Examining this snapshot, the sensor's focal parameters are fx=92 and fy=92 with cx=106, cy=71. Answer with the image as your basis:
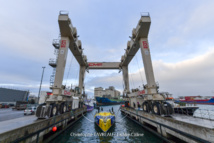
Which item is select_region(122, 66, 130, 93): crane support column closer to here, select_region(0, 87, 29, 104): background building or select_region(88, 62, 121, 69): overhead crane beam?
select_region(88, 62, 121, 69): overhead crane beam

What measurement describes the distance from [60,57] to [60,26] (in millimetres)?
3985

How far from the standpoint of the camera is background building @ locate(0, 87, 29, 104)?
123ft

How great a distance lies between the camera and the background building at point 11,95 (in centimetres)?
3762

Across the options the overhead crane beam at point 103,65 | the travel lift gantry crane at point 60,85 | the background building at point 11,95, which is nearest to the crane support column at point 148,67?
the travel lift gantry crane at point 60,85

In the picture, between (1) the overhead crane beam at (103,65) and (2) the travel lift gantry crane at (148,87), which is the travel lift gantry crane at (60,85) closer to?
(2) the travel lift gantry crane at (148,87)

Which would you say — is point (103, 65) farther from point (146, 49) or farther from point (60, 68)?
point (60, 68)

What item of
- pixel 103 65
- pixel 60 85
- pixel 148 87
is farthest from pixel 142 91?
pixel 103 65

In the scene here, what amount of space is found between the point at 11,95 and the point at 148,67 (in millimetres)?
55970

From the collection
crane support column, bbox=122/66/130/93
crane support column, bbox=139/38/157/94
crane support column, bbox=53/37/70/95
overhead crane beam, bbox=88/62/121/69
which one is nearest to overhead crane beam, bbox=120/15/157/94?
crane support column, bbox=139/38/157/94

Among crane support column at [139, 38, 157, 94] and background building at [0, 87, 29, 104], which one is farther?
background building at [0, 87, 29, 104]

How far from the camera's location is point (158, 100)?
34.0 ft

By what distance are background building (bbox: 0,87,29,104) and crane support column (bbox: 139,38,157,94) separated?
5346cm

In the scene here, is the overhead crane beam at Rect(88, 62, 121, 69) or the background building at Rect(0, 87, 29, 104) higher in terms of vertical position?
the overhead crane beam at Rect(88, 62, 121, 69)

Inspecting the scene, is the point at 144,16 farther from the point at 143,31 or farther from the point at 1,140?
the point at 1,140
